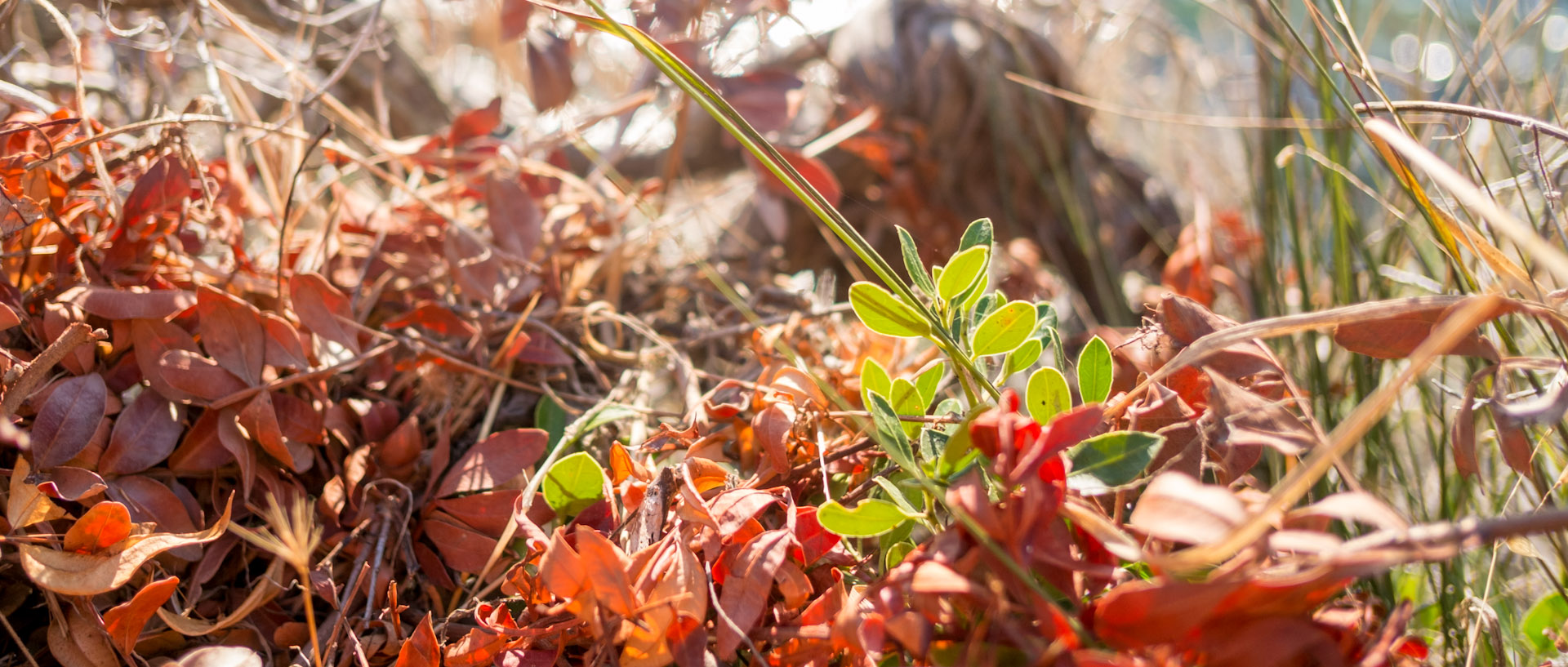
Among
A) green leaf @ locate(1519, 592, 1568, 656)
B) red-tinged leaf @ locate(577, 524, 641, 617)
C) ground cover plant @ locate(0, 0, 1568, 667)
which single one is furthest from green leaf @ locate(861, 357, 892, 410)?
green leaf @ locate(1519, 592, 1568, 656)

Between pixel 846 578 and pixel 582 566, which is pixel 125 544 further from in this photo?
pixel 846 578

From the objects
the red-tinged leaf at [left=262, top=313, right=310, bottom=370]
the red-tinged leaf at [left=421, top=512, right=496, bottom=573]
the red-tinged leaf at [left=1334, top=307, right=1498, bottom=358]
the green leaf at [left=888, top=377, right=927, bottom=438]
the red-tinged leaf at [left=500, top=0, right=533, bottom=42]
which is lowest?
the red-tinged leaf at [left=421, top=512, right=496, bottom=573]

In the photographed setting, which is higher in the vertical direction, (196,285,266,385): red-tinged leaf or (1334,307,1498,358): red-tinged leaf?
(1334,307,1498,358): red-tinged leaf

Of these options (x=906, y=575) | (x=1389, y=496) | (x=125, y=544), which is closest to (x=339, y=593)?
(x=125, y=544)

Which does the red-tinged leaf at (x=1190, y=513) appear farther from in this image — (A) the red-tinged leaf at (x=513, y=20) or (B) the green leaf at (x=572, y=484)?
(A) the red-tinged leaf at (x=513, y=20)

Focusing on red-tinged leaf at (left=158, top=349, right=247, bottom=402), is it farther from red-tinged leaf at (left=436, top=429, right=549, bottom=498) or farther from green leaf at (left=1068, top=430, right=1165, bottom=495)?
green leaf at (left=1068, top=430, right=1165, bottom=495)
